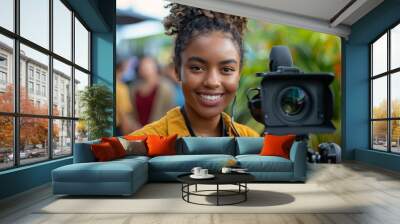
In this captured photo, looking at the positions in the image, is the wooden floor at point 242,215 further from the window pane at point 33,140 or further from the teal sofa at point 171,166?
the window pane at point 33,140

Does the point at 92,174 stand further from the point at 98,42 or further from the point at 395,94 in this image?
the point at 395,94

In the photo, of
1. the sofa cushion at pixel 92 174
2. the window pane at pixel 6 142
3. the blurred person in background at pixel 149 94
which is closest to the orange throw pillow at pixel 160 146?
the sofa cushion at pixel 92 174

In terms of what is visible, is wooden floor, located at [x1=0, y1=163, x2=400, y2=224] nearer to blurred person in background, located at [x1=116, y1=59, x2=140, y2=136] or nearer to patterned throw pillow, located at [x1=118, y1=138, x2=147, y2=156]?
patterned throw pillow, located at [x1=118, y1=138, x2=147, y2=156]

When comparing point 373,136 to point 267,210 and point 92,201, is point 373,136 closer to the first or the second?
point 267,210

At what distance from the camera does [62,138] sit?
18.7 feet

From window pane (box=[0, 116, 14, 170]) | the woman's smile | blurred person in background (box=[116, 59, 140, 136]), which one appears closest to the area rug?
window pane (box=[0, 116, 14, 170])

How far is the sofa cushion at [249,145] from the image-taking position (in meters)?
5.47

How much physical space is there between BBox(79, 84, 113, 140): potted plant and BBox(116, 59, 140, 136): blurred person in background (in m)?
0.34

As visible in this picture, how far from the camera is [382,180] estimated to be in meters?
5.09

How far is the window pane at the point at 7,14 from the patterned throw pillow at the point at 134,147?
2.02 m

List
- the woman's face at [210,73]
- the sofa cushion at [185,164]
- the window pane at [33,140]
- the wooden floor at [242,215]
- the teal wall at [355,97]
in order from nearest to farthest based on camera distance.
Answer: the wooden floor at [242,215]
the window pane at [33,140]
the sofa cushion at [185,164]
the woman's face at [210,73]
the teal wall at [355,97]

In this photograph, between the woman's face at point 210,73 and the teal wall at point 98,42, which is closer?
the teal wall at point 98,42

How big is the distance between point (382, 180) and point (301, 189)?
147 cm

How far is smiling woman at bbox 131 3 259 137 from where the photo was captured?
269 inches
